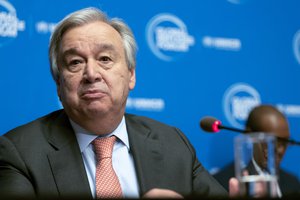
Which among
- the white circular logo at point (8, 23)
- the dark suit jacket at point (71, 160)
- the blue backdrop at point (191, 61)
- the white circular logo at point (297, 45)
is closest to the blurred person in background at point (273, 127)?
the blue backdrop at point (191, 61)

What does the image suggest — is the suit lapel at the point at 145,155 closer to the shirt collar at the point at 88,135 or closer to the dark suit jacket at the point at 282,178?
the shirt collar at the point at 88,135

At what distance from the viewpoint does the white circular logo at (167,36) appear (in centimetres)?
344

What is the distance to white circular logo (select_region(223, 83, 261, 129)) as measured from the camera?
369 cm

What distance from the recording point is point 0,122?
9.31ft

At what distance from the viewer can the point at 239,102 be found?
12.2 ft

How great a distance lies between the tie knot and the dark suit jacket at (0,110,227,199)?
89 millimetres

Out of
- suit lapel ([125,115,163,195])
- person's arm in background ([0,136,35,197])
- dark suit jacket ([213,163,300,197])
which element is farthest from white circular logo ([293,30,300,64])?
person's arm in background ([0,136,35,197])

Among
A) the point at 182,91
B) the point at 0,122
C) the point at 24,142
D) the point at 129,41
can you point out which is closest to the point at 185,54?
the point at 182,91

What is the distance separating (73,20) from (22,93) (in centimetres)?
68

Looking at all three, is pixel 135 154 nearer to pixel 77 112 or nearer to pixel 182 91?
pixel 77 112

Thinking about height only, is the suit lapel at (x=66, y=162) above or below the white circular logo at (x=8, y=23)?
below

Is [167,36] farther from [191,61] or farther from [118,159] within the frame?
[118,159]

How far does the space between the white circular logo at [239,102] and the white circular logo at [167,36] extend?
0.46 m

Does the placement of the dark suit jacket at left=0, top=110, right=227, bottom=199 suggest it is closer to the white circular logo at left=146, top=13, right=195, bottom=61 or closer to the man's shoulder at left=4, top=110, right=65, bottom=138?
the man's shoulder at left=4, top=110, right=65, bottom=138
